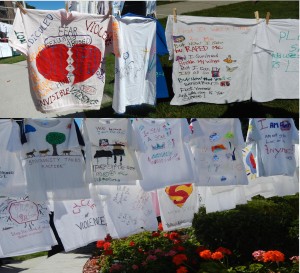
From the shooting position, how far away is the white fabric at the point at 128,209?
10.8ft

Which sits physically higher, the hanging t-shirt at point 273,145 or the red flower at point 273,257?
the hanging t-shirt at point 273,145

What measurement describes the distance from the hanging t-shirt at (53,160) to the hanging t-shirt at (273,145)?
3.68 feet

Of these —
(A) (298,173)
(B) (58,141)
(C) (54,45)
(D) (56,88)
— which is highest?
(C) (54,45)

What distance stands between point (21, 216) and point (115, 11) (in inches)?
57.7

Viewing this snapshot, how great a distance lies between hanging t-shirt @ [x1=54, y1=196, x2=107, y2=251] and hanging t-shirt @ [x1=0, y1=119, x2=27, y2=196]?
0.28 meters

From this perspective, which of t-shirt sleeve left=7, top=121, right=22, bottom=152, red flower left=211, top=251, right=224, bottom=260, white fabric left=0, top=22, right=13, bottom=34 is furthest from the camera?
red flower left=211, top=251, right=224, bottom=260

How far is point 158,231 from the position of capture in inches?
146

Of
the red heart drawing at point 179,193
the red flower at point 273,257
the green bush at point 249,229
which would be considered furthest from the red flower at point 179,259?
the red flower at point 273,257

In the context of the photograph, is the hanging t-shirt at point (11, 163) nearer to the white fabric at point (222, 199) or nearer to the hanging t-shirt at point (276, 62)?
the white fabric at point (222, 199)

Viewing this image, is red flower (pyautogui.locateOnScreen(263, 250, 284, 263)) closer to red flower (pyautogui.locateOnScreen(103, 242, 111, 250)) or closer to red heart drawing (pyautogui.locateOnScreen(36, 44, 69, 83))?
red flower (pyautogui.locateOnScreen(103, 242, 111, 250))

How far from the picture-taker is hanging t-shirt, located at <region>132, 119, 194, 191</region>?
314cm

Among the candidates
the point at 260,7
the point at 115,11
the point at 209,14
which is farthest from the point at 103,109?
the point at 260,7

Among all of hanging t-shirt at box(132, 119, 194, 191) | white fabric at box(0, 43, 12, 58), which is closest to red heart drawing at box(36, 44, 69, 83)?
white fabric at box(0, 43, 12, 58)

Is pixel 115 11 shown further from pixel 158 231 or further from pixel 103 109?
pixel 158 231
